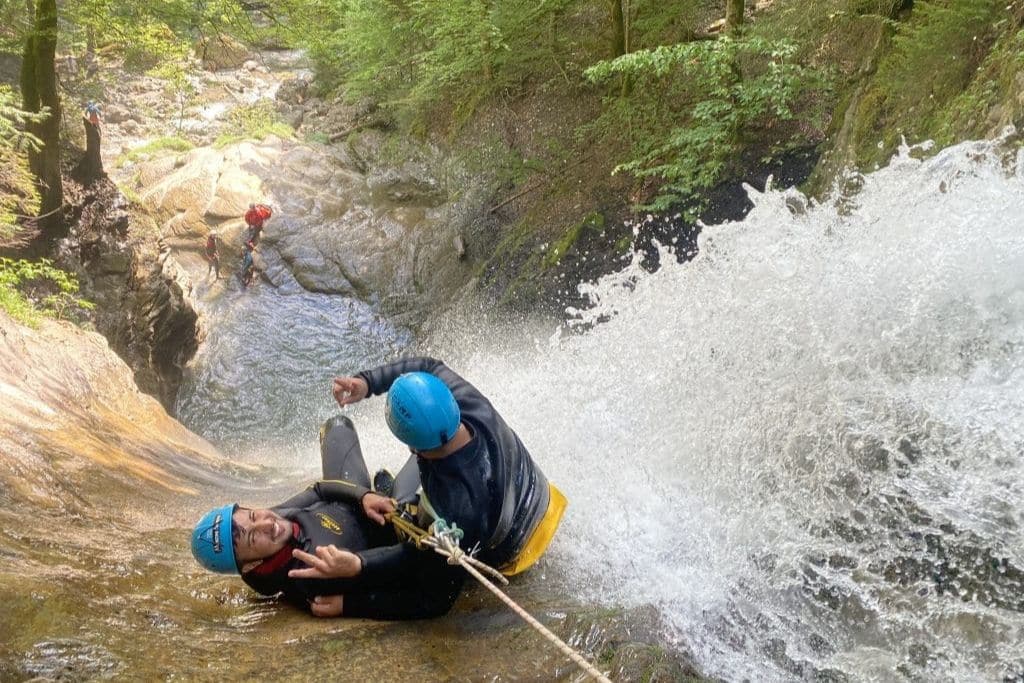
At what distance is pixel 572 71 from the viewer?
1342 centimetres

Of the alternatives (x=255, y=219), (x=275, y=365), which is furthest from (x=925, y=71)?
(x=255, y=219)

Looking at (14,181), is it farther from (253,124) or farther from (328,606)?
(253,124)

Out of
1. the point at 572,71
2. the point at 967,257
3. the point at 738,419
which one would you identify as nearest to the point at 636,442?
the point at 738,419

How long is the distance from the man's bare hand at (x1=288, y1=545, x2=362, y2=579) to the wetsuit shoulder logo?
1.18ft

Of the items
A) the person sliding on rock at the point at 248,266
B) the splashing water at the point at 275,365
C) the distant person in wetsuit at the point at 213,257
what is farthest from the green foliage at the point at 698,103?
the distant person in wetsuit at the point at 213,257

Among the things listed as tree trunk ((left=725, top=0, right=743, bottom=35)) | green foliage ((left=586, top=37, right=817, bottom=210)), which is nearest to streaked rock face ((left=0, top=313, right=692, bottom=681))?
green foliage ((left=586, top=37, right=817, bottom=210))

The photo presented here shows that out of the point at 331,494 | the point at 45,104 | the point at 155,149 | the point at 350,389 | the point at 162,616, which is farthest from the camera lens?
the point at 155,149

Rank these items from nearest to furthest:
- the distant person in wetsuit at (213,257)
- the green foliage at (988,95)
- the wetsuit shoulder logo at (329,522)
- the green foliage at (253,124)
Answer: the wetsuit shoulder logo at (329,522) < the green foliage at (988,95) < the distant person in wetsuit at (213,257) < the green foliage at (253,124)

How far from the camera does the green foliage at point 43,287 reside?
8.20 metres

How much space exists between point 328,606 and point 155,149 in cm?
1990

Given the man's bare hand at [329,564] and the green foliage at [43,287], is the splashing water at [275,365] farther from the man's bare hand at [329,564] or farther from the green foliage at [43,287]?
the man's bare hand at [329,564]

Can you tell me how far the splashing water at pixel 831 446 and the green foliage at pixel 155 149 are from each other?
1784cm

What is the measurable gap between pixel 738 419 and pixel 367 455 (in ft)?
14.0

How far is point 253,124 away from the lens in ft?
68.6
